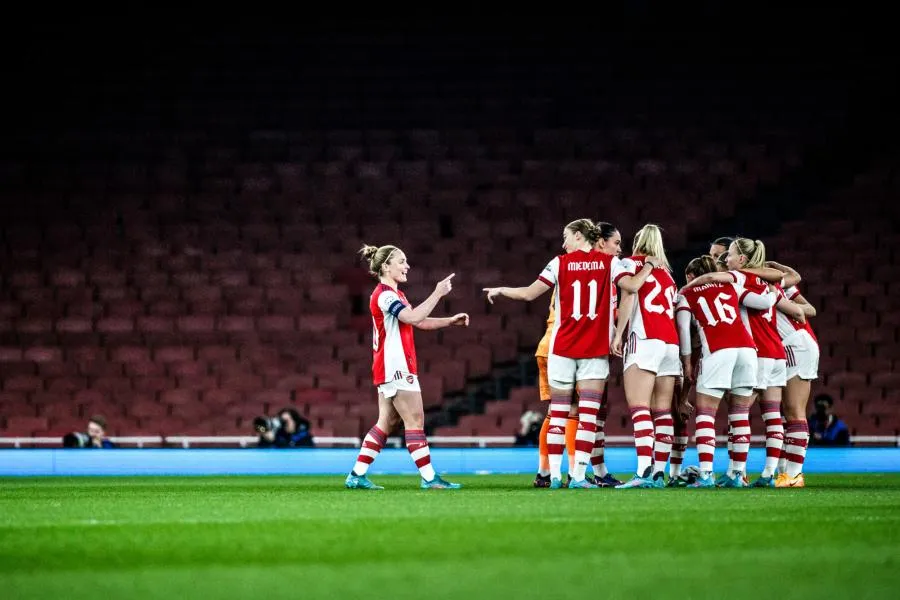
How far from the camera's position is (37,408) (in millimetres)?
16094

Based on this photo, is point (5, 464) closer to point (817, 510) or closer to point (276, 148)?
point (276, 148)

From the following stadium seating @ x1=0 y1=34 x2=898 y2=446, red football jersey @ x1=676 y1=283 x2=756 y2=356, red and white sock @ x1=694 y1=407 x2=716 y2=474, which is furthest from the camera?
stadium seating @ x1=0 y1=34 x2=898 y2=446

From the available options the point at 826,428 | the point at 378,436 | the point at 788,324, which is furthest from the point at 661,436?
the point at 826,428

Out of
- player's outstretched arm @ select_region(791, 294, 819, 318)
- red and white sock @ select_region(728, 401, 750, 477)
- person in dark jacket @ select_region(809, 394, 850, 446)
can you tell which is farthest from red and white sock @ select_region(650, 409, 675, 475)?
person in dark jacket @ select_region(809, 394, 850, 446)

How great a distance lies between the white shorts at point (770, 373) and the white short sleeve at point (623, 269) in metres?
1.33

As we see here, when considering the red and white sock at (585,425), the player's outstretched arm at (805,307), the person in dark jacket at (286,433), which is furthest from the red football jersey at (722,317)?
the person in dark jacket at (286,433)

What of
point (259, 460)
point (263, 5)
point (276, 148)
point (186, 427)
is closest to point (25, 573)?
point (259, 460)

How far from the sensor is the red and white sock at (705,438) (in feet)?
27.9

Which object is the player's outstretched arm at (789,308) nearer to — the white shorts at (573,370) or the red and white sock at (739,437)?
the red and white sock at (739,437)

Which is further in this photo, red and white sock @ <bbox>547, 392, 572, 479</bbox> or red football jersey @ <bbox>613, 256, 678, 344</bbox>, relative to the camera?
red football jersey @ <bbox>613, 256, 678, 344</bbox>

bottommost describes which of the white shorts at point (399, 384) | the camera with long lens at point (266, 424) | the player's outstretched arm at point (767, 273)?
the camera with long lens at point (266, 424)

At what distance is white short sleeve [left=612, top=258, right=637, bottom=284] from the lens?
26.2 feet

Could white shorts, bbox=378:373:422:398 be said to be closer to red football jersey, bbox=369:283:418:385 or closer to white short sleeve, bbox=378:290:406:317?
red football jersey, bbox=369:283:418:385

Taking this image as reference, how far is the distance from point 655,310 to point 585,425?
91cm
